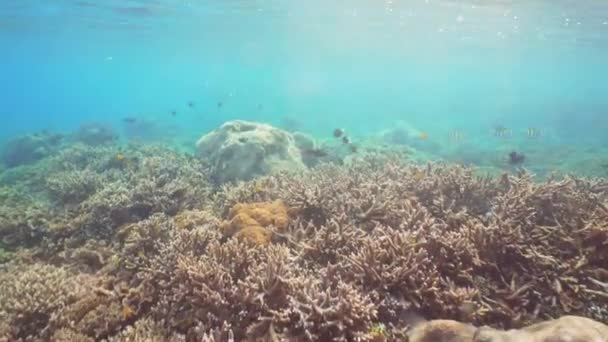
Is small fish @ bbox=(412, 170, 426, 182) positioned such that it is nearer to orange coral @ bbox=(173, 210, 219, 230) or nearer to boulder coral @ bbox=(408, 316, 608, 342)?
orange coral @ bbox=(173, 210, 219, 230)

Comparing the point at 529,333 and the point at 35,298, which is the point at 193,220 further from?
the point at 529,333

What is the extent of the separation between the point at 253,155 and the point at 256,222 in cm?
642

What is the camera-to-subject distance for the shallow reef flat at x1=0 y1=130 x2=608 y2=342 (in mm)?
3879

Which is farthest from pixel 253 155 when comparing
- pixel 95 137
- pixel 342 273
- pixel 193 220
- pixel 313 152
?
pixel 95 137

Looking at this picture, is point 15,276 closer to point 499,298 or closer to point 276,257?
point 276,257

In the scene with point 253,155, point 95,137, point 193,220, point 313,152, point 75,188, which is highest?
point 193,220

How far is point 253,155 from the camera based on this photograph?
12289 mm

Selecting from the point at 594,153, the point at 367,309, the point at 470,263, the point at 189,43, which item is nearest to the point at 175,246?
the point at 367,309

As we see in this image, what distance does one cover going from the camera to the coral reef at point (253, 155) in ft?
39.9

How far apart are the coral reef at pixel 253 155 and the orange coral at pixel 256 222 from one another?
5.33 metres

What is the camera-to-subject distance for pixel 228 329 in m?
3.70

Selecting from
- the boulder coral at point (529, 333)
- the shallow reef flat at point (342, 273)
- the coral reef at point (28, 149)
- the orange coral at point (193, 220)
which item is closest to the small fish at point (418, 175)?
the shallow reef flat at point (342, 273)

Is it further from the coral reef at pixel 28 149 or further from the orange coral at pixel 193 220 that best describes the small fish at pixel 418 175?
the coral reef at pixel 28 149

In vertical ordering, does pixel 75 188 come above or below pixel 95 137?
above
